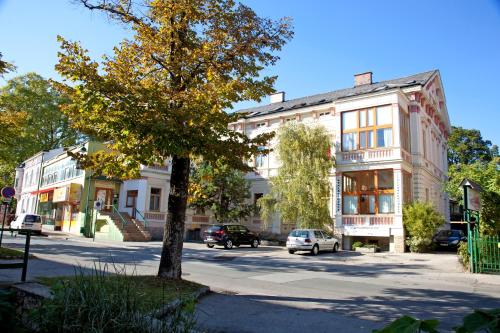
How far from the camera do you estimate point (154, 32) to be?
9.69m

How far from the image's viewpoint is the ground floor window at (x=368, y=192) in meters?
26.3

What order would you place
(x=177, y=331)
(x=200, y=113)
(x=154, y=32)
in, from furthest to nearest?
(x=154, y=32), (x=200, y=113), (x=177, y=331)

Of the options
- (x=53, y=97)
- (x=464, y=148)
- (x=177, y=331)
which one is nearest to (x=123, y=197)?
(x=53, y=97)

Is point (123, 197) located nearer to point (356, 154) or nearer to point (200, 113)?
point (356, 154)

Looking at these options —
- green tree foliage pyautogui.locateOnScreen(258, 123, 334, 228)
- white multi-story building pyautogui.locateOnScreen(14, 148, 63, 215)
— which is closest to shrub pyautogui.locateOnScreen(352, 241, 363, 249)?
green tree foliage pyautogui.locateOnScreen(258, 123, 334, 228)

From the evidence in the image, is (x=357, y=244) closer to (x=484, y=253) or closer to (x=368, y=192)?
(x=368, y=192)

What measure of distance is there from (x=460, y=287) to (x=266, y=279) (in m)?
6.21

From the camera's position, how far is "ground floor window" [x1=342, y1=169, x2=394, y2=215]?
86.2 feet

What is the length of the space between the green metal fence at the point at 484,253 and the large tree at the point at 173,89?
1095 centimetres

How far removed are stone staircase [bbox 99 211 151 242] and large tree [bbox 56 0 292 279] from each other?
1994 cm

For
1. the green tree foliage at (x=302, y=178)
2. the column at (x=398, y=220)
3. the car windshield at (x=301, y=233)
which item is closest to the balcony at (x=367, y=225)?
the column at (x=398, y=220)

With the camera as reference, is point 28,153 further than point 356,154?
Yes

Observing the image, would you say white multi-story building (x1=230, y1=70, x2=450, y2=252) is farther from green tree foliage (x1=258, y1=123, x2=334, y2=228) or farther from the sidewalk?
the sidewalk

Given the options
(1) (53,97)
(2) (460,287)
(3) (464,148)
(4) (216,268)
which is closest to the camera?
(2) (460,287)
